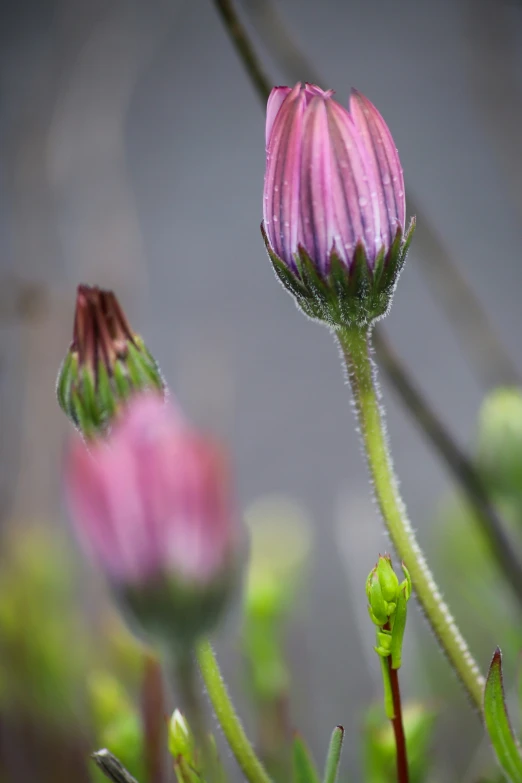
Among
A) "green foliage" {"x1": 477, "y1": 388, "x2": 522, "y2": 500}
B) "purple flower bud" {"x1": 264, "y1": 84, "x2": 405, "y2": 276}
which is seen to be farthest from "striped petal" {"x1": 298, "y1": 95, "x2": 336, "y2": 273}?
"green foliage" {"x1": 477, "y1": 388, "x2": 522, "y2": 500}

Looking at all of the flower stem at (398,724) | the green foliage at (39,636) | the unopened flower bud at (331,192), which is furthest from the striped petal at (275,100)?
the green foliage at (39,636)

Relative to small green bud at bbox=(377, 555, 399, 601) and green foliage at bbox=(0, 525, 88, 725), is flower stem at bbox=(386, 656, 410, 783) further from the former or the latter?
green foliage at bbox=(0, 525, 88, 725)

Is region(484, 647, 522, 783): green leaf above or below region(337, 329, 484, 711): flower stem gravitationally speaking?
below

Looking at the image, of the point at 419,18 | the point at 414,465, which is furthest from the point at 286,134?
the point at 419,18

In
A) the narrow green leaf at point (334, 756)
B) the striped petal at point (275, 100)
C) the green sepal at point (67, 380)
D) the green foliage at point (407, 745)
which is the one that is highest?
the striped petal at point (275, 100)

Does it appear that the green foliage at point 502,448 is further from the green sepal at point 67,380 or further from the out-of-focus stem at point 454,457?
Result: the green sepal at point 67,380

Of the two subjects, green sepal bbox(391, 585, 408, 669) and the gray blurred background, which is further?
the gray blurred background

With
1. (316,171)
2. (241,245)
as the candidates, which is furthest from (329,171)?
(241,245)
